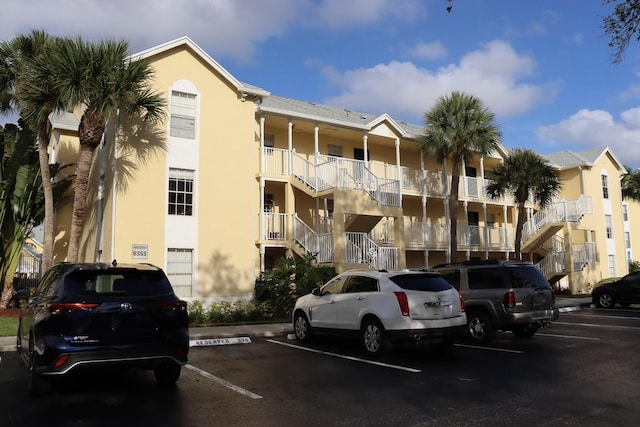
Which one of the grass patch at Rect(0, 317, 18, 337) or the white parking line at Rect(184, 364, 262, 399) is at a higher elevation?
the grass patch at Rect(0, 317, 18, 337)

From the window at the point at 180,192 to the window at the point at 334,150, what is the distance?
7946 mm

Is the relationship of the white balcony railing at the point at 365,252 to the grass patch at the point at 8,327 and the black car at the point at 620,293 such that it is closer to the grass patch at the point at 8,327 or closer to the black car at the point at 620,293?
the black car at the point at 620,293

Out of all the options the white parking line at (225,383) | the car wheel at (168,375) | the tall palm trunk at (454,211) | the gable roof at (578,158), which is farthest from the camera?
the gable roof at (578,158)

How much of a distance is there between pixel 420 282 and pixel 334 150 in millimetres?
14768

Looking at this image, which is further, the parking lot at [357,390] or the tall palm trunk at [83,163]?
the tall palm trunk at [83,163]

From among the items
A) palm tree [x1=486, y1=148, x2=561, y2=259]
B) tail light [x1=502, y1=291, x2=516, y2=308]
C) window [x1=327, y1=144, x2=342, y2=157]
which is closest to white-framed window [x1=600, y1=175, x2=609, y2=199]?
palm tree [x1=486, y1=148, x2=561, y2=259]

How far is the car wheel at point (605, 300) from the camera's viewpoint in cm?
2072

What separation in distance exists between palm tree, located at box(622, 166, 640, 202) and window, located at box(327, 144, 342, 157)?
1147 inches

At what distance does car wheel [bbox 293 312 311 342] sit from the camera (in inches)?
463

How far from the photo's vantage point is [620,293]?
20438mm

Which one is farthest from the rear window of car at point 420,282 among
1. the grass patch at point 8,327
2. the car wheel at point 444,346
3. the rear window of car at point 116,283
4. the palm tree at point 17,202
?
the palm tree at point 17,202

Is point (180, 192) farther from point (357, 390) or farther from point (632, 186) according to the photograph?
point (632, 186)

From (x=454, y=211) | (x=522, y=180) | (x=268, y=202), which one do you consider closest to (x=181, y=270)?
(x=268, y=202)

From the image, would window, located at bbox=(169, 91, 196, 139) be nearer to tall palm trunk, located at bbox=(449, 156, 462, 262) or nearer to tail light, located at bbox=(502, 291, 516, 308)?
tall palm trunk, located at bbox=(449, 156, 462, 262)
